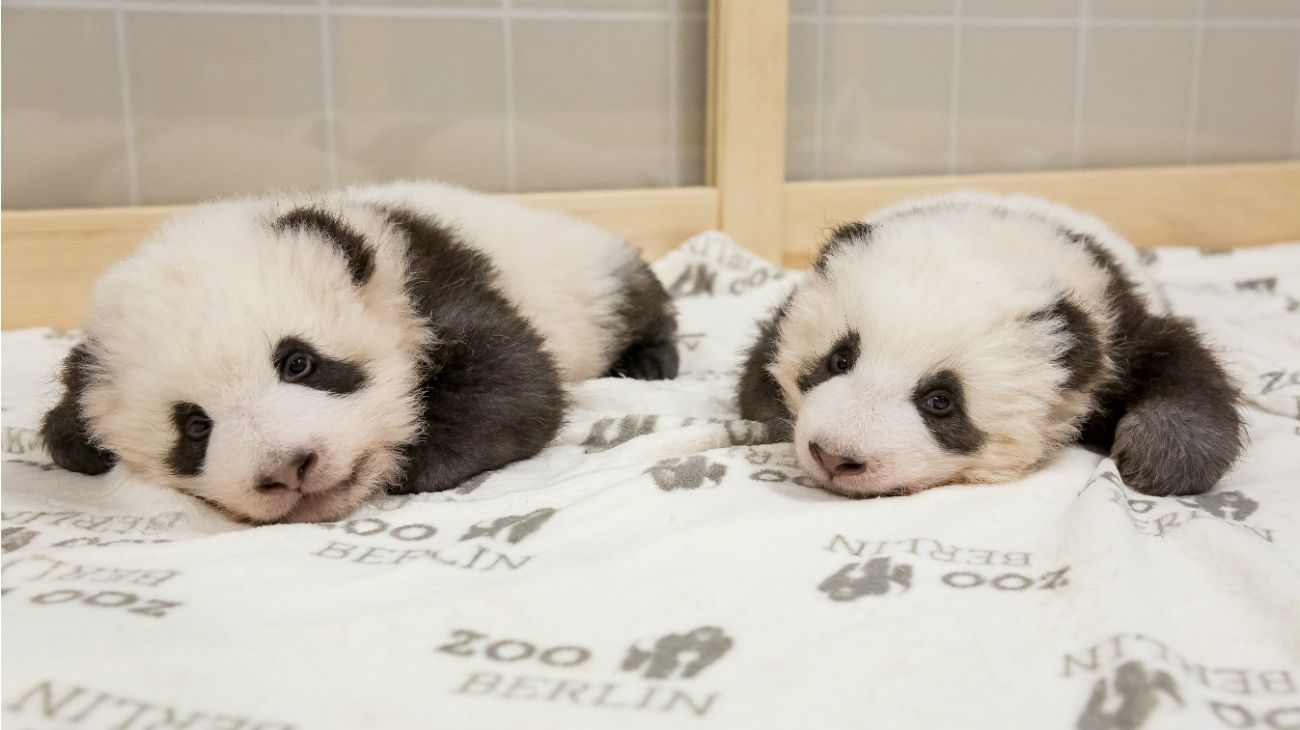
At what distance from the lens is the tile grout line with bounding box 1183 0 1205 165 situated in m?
4.97

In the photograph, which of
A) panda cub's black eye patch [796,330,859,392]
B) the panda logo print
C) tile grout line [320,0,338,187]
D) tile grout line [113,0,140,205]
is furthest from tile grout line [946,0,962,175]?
tile grout line [113,0,140,205]

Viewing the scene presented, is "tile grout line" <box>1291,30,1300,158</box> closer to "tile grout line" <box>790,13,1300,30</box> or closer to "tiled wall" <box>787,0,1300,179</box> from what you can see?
"tiled wall" <box>787,0,1300,179</box>

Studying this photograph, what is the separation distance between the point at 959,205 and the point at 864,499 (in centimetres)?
115

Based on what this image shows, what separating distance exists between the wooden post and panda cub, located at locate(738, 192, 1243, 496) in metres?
1.84

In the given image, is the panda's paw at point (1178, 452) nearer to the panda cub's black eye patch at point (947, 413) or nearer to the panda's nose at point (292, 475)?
the panda cub's black eye patch at point (947, 413)

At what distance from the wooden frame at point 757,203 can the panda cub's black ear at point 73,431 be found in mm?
1566

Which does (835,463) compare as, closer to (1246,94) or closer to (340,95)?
(340,95)

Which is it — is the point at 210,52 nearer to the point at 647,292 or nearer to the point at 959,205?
the point at 647,292

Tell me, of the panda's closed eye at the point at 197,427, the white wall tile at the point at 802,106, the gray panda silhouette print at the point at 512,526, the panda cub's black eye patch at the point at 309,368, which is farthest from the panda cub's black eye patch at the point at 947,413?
the white wall tile at the point at 802,106

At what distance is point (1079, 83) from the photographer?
491 centimetres

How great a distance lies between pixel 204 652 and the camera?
1.48 metres

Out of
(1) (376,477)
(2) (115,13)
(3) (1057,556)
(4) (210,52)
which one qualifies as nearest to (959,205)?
(3) (1057,556)

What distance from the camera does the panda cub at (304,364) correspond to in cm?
210

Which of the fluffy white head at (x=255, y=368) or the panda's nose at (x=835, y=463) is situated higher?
the fluffy white head at (x=255, y=368)
